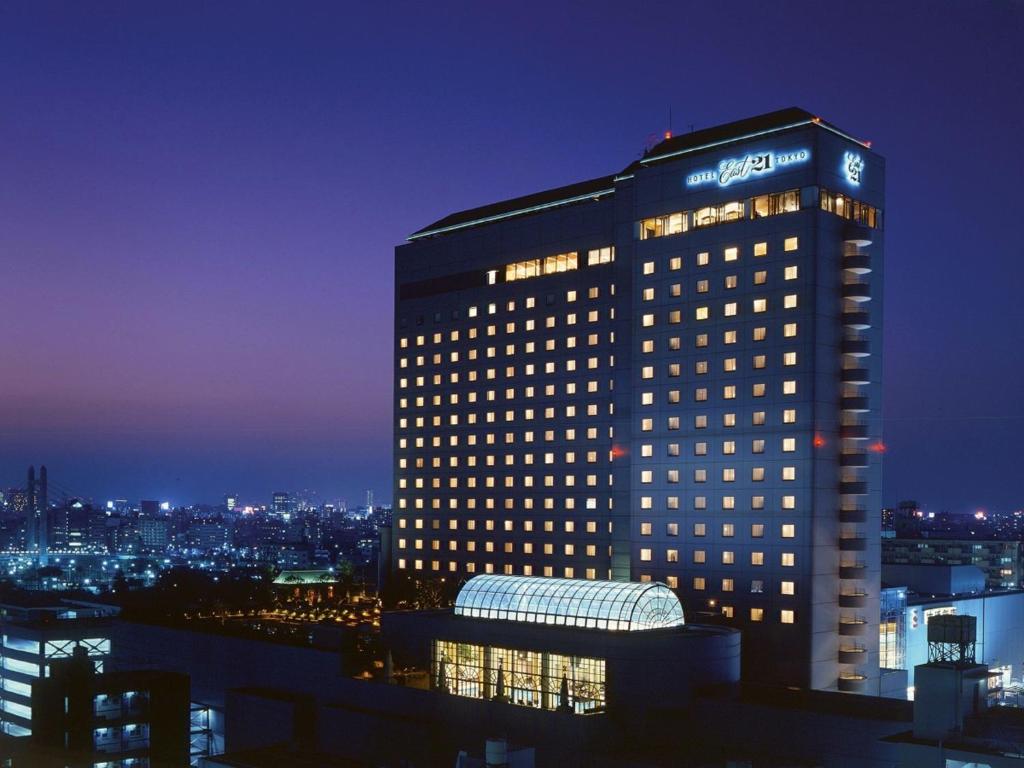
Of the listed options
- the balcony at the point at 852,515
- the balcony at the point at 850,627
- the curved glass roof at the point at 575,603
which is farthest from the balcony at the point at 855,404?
the curved glass roof at the point at 575,603

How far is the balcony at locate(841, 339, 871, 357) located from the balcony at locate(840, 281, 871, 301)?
3644 mm

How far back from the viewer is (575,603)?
73562mm

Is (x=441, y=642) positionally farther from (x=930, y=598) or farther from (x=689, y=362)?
(x=930, y=598)

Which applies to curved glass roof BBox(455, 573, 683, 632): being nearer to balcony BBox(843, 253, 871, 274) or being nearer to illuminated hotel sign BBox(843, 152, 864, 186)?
balcony BBox(843, 253, 871, 274)

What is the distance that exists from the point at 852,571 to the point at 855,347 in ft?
61.7

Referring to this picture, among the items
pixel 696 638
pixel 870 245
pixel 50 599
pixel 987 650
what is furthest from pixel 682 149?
pixel 50 599

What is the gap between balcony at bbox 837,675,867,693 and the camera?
8625 cm

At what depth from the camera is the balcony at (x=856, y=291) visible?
3479 inches

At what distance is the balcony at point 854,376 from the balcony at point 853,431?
3716 mm

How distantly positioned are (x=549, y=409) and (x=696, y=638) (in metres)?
47.8

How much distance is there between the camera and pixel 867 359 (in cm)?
8894

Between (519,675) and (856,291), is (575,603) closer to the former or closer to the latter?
(519,675)

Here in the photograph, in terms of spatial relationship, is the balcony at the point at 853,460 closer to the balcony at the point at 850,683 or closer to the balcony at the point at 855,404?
the balcony at the point at 855,404

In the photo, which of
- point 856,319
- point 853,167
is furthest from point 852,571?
point 853,167
